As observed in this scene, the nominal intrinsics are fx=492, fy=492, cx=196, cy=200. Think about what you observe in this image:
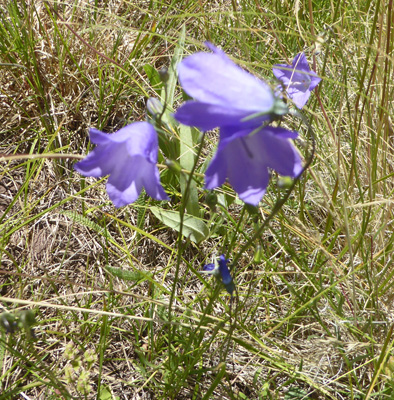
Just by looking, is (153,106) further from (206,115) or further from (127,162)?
(206,115)

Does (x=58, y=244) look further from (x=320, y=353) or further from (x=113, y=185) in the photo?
(x=320, y=353)

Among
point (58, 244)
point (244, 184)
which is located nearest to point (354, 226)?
point (244, 184)

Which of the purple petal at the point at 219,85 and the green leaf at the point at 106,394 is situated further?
the green leaf at the point at 106,394

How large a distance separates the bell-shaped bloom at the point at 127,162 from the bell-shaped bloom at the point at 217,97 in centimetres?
29

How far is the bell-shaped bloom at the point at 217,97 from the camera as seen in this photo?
0.87 meters

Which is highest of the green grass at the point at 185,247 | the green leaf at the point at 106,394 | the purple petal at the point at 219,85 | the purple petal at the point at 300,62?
the purple petal at the point at 219,85

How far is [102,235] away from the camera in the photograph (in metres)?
2.05

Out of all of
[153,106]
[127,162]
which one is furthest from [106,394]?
[153,106]

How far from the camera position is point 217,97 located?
2.89 feet

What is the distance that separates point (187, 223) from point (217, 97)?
3.49 feet

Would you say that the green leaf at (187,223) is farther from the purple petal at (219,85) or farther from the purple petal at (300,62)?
the purple petal at (219,85)

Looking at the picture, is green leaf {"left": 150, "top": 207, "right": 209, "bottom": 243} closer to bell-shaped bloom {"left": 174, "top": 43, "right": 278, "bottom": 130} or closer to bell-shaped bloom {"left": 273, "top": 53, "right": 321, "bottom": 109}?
bell-shaped bloom {"left": 273, "top": 53, "right": 321, "bottom": 109}

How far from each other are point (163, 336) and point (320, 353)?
523mm

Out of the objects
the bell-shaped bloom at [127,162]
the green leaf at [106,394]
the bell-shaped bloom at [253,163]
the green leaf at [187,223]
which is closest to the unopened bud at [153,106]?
the bell-shaped bloom at [127,162]
